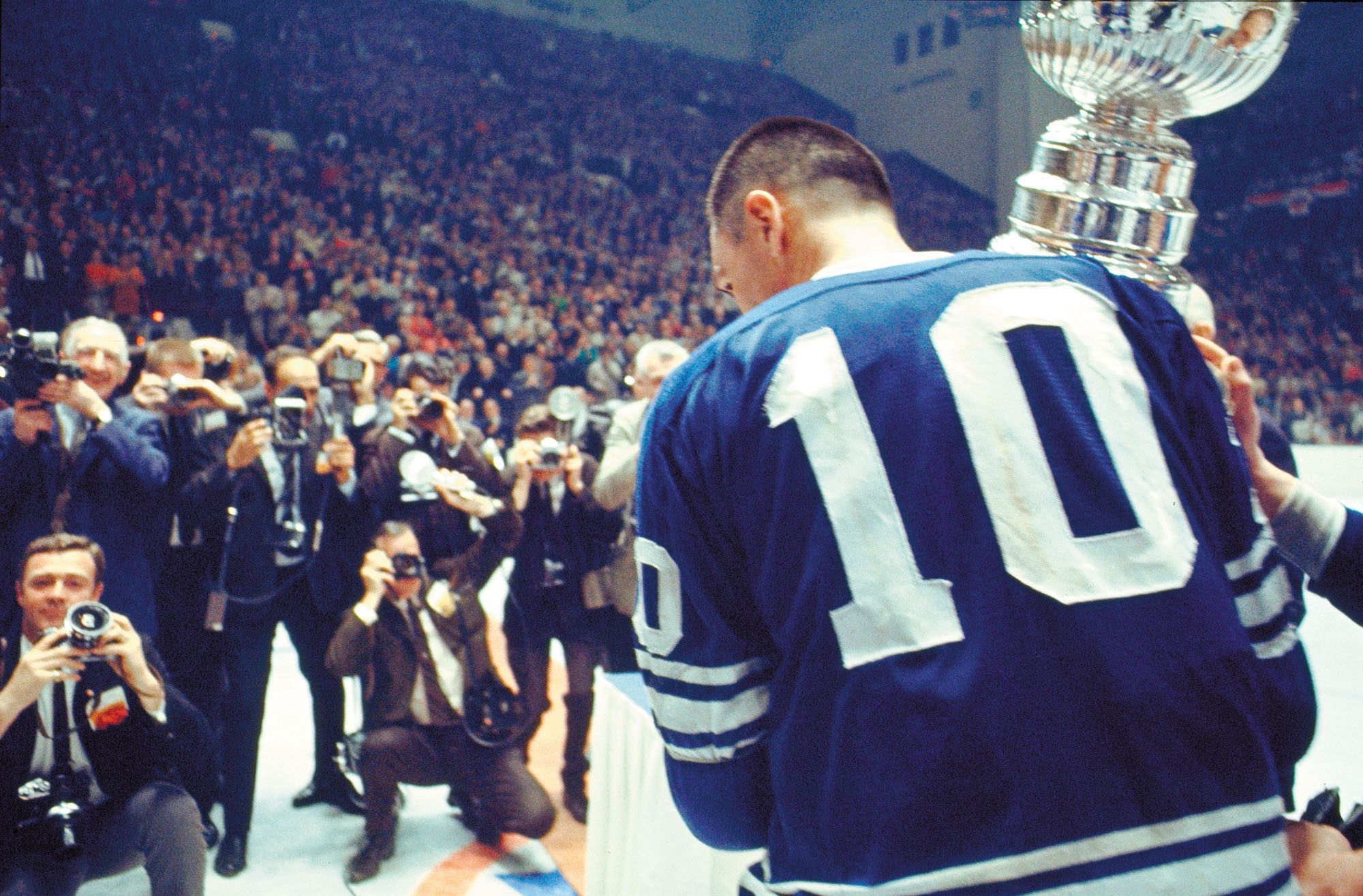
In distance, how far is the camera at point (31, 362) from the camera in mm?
2414

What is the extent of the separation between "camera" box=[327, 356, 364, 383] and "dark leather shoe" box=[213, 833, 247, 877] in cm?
140

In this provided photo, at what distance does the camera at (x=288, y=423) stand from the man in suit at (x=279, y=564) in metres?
0.02

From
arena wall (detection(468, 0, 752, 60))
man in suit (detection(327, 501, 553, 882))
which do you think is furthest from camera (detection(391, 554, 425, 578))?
arena wall (detection(468, 0, 752, 60))

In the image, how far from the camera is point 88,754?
7.18 ft

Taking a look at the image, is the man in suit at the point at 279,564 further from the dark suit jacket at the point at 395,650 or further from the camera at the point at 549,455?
the camera at the point at 549,455

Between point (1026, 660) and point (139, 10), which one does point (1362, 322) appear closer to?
point (1026, 660)

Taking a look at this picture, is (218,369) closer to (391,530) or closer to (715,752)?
(391,530)

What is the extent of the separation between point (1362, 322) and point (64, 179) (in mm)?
13547

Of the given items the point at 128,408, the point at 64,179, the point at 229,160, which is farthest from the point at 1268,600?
the point at 229,160

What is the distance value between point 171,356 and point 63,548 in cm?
89

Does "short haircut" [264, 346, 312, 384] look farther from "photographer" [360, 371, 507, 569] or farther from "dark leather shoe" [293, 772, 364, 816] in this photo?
"dark leather shoe" [293, 772, 364, 816]

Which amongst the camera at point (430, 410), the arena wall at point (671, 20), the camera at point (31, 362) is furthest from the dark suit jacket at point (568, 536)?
the arena wall at point (671, 20)

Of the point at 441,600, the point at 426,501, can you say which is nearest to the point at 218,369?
the point at 426,501

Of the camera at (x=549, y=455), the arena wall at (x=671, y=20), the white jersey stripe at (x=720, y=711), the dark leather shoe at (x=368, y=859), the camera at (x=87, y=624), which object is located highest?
the arena wall at (x=671, y=20)
